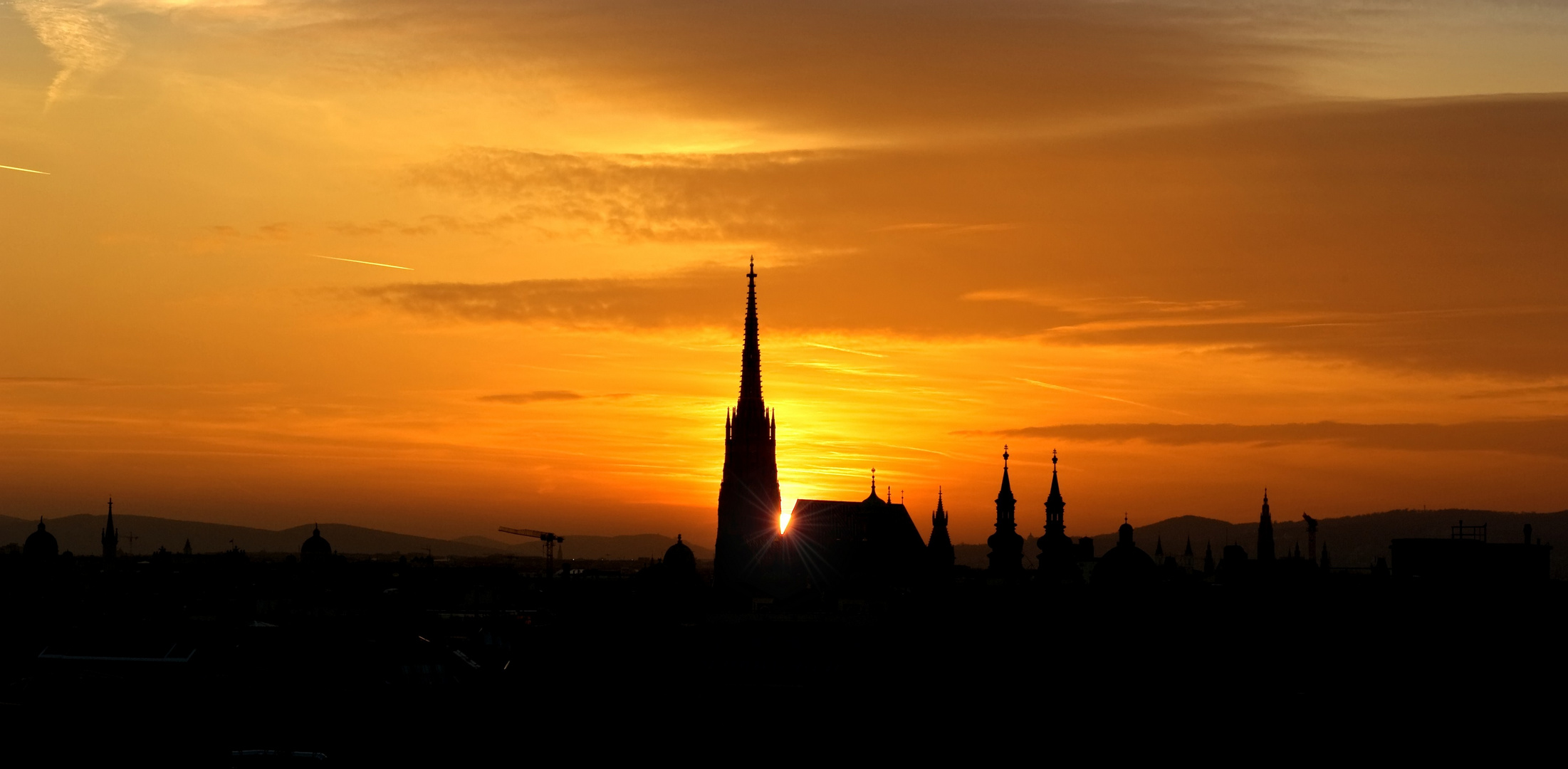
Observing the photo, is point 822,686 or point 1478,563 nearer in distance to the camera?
point 822,686

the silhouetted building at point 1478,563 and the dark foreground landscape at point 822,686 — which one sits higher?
the silhouetted building at point 1478,563

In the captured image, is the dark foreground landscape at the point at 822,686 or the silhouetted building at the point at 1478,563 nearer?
the dark foreground landscape at the point at 822,686

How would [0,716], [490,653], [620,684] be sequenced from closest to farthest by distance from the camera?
[0,716] → [620,684] → [490,653]

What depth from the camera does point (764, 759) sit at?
149875 millimetres

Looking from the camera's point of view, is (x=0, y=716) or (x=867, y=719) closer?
(x=0, y=716)

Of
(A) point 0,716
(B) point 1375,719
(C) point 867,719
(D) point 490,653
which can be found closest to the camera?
(A) point 0,716

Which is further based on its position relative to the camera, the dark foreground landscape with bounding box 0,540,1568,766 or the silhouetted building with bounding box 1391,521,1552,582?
the silhouetted building with bounding box 1391,521,1552,582

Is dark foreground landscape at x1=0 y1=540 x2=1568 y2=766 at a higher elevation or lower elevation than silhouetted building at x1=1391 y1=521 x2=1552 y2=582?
lower

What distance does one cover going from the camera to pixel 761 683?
7352 inches

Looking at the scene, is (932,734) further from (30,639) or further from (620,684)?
(30,639)

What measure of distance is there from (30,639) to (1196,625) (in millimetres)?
97685

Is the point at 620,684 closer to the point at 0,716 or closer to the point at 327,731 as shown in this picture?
the point at 327,731

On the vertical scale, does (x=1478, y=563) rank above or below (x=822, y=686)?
above

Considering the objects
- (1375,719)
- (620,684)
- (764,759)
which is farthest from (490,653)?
(1375,719)
